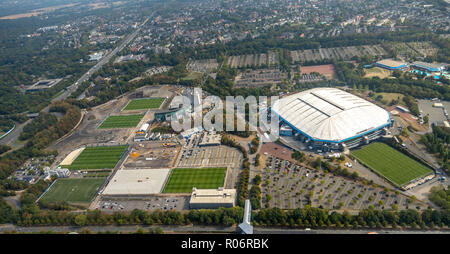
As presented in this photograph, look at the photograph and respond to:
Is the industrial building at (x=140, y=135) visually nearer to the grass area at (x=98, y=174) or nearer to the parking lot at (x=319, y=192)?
the grass area at (x=98, y=174)

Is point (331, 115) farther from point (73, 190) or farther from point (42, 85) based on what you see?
point (42, 85)

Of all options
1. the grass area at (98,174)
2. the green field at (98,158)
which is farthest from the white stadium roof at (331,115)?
the grass area at (98,174)

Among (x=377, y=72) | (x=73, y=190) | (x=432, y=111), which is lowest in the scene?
(x=73, y=190)

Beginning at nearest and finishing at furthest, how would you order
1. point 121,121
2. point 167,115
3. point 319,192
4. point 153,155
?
1. point 319,192
2. point 153,155
3. point 167,115
4. point 121,121

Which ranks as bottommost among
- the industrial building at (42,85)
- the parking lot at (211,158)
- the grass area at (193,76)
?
the parking lot at (211,158)

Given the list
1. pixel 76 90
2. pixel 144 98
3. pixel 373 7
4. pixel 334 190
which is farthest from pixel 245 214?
pixel 373 7

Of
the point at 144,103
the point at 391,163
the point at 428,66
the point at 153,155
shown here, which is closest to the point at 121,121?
the point at 144,103

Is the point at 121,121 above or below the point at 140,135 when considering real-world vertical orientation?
below
